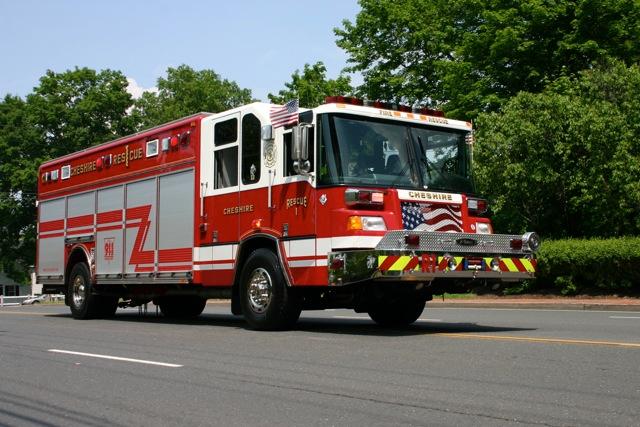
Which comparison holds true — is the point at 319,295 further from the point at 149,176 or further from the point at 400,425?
the point at 400,425

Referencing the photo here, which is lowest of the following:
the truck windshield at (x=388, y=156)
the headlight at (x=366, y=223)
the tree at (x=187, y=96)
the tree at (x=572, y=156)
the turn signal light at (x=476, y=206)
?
the headlight at (x=366, y=223)

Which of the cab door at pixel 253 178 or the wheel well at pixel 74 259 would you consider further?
the wheel well at pixel 74 259

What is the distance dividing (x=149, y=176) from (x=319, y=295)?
453 centimetres

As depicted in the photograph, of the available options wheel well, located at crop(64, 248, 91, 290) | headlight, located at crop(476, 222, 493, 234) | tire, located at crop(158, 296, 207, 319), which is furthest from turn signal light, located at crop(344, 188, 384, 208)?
wheel well, located at crop(64, 248, 91, 290)

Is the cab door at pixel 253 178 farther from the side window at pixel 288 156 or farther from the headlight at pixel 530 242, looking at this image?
the headlight at pixel 530 242

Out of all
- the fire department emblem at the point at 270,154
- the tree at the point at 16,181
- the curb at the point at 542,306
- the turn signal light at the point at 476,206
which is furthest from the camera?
the tree at the point at 16,181

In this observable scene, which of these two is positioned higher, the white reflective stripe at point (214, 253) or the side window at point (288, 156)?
the side window at point (288, 156)

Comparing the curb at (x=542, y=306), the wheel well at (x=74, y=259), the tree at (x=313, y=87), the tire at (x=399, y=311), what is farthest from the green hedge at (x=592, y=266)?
the tree at (x=313, y=87)

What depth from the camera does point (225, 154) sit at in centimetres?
1320

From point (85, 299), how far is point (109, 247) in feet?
4.71

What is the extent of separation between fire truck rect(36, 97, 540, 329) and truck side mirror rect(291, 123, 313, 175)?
2cm

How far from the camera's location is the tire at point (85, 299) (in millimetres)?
16781

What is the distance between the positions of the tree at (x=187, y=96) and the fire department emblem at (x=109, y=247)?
53872 mm

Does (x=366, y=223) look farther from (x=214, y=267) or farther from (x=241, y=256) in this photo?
(x=214, y=267)
